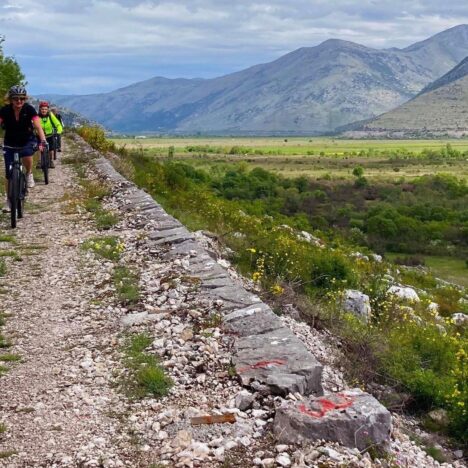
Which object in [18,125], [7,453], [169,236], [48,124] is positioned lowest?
[7,453]

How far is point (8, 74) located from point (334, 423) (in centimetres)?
4451

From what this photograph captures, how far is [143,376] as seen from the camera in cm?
586

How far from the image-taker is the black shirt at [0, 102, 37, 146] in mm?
12438

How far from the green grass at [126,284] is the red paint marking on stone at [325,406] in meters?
3.53

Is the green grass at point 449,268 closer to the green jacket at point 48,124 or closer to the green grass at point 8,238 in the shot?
the green jacket at point 48,124

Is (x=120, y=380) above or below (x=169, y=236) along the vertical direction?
below

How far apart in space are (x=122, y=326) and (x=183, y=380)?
162cm

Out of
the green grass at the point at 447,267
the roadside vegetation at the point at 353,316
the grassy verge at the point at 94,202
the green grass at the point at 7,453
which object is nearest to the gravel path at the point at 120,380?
the green grass at the point at 7,453

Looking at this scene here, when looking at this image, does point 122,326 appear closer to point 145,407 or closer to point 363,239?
point 145,407

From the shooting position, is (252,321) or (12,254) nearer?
(252,321)

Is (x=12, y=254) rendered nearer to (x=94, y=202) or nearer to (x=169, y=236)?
(x=169, y=236)

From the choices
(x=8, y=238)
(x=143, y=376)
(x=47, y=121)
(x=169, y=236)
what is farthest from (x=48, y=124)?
(x=143, y=376)

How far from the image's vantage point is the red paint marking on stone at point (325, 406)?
4949 mm

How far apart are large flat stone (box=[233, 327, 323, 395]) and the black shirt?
7834 millimetres
